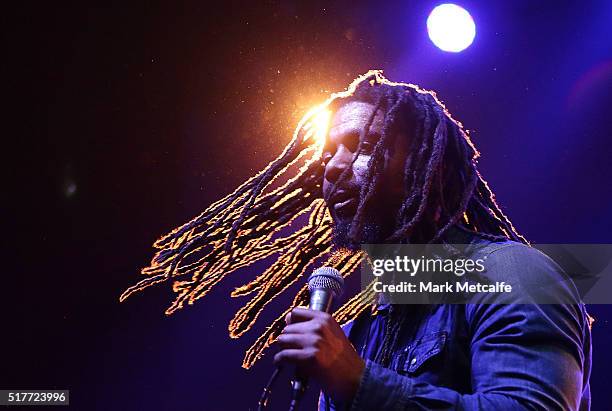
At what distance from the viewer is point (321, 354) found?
47.0 inches

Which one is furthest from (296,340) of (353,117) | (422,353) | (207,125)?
(207,125)

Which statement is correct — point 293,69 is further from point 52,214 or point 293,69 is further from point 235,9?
point 52,214

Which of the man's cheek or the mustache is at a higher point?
the man's cheek

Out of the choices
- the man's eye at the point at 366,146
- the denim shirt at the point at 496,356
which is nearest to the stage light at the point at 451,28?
the man's eye at the point at 366,146

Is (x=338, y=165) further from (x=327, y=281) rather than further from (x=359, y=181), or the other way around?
(x=327, y=281)

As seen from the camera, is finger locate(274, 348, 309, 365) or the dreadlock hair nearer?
finger locate(274, 348, 309, 365)

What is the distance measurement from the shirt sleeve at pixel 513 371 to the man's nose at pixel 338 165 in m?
0.82

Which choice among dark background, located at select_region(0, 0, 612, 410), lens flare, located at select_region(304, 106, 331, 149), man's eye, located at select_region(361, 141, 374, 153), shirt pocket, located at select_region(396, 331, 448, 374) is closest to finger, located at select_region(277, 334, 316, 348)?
shirt pocket, located at select_region(396, 331, 448, 374)

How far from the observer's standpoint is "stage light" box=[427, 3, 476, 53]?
3873 millimetres

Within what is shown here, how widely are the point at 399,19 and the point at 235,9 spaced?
121cm

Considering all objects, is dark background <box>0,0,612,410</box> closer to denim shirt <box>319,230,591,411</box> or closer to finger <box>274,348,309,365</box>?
denim shirt <box>319,230,591,411</box>

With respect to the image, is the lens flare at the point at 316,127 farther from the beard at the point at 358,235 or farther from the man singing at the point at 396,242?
the beard at the point at 358,235

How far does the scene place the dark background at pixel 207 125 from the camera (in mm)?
3738

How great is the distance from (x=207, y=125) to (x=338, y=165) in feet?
7.13
